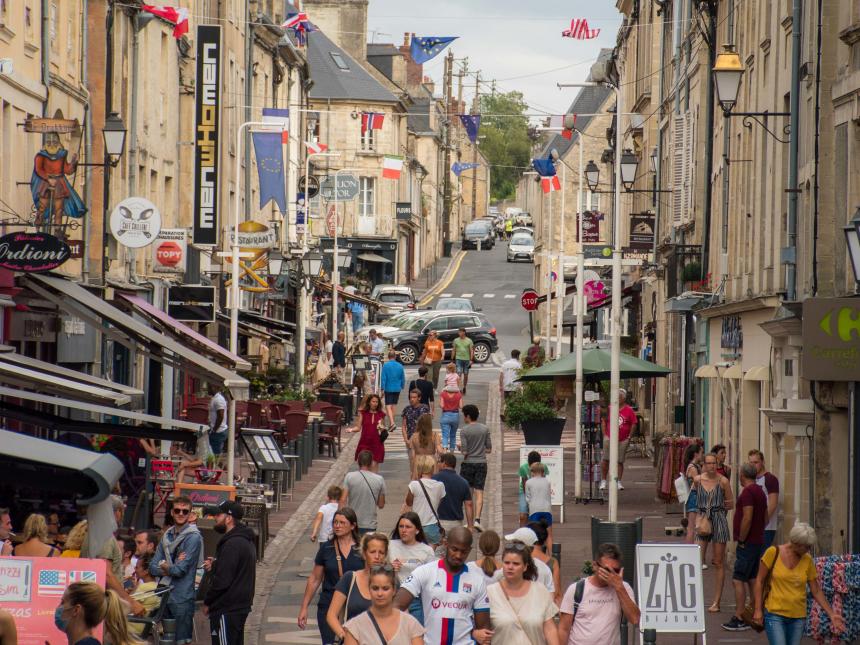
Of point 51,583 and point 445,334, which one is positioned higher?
point 445,334

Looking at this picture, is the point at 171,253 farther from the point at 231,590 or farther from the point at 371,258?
the point at 371,258

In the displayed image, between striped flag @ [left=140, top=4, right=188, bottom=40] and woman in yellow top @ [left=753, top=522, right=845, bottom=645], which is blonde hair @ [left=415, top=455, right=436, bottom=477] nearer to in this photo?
woman in yellow top @ [left=753, top=522, right=845, bottom=645]

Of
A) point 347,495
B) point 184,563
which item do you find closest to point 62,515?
point 347,495

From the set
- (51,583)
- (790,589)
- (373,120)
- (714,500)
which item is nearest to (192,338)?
(714,500)

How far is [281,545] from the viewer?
21562 mm

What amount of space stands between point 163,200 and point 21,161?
12286 millimetres

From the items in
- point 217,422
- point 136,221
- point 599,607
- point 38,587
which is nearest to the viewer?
point 38,587

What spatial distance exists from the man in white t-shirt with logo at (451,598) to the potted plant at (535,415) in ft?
55.7

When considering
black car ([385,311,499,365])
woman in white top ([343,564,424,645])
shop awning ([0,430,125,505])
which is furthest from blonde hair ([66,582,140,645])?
black car ([385,311,499,365])

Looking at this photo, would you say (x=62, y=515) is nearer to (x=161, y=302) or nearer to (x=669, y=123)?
(x=161, y=302)

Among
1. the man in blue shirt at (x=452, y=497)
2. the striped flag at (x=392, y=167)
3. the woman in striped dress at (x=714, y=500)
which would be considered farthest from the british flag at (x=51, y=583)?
the striped flag at (x=392, y=167)

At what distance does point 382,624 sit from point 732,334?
15.6 m

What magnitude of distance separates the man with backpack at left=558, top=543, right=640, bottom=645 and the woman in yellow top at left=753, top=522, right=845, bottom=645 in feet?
9.18

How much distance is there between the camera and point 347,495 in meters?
17.1
